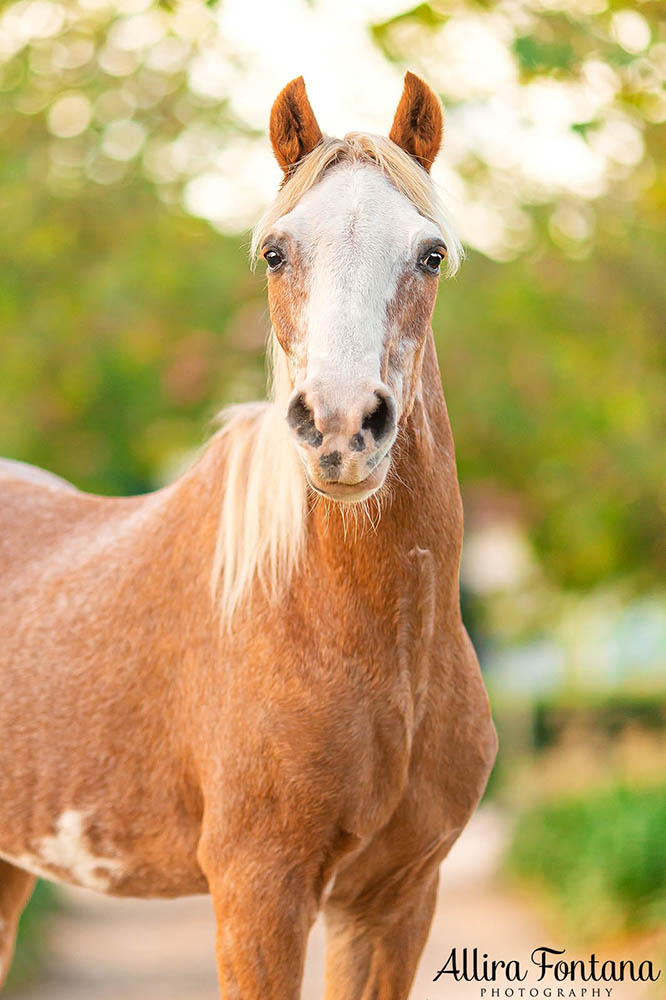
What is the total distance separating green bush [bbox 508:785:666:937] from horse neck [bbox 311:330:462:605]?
5.07 meters

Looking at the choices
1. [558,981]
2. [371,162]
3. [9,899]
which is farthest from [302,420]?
[558,981]

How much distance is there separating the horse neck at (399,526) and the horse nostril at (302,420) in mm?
363

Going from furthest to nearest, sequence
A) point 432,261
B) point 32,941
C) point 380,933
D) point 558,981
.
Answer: point 32,941
point 558,981
point 380,933
point 432,261

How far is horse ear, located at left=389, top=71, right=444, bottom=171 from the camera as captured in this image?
233cm

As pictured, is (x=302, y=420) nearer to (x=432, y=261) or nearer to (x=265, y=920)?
(x=432, y=261)

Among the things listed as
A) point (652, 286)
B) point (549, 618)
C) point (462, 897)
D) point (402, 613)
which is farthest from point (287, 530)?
point (549, 618)

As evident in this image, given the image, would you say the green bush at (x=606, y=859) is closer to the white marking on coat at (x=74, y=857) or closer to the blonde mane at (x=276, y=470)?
the white marking on coat at (x=74, y=857)

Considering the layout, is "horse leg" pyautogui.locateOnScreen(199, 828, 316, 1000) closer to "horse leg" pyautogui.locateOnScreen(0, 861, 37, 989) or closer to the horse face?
the horse face

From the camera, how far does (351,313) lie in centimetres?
202

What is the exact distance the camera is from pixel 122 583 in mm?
2652

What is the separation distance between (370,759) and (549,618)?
37.6 ft

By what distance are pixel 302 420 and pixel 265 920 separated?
98cm

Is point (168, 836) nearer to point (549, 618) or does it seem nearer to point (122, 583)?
point (122, 583)

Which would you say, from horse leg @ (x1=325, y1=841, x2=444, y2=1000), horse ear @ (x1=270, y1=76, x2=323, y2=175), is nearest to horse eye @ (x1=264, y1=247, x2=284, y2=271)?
horse ear @ (x1=270, y1=76, x2=323, y2=175)
